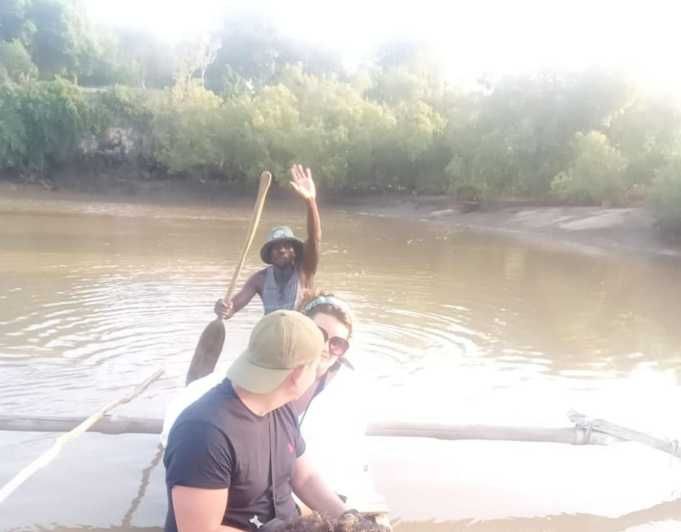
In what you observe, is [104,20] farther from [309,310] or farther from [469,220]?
[309,310]

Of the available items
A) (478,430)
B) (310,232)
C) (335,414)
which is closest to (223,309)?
(310,232)

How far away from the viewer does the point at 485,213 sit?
28.7 metres

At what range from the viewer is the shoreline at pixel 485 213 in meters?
21.1

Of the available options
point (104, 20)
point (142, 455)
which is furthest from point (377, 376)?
point (104, 20)

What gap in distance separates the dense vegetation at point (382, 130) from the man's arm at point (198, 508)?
19.7 metres

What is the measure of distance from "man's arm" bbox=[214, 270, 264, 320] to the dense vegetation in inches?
670

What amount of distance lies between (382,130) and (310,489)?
113ft

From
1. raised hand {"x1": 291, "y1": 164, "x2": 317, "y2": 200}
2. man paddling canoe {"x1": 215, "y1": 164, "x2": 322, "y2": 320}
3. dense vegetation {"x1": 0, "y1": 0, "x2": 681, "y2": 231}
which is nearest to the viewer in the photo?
man paddling canoe {"x1": 215, "y1": 164, "x2": 322, "y2": 320}

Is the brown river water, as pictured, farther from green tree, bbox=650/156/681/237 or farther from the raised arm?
green tree, bbox=650/156/681/237

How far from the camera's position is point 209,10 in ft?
272

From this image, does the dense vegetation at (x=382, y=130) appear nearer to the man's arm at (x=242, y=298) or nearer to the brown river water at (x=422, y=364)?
the brown river water at (x=422, y=364)

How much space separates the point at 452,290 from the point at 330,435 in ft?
30.3

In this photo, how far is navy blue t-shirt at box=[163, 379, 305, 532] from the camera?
216 cm

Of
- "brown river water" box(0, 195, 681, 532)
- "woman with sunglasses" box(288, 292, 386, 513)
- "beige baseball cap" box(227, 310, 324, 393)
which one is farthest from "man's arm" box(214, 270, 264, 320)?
"beige baseball cap" box(227, 310, 324, 393)
